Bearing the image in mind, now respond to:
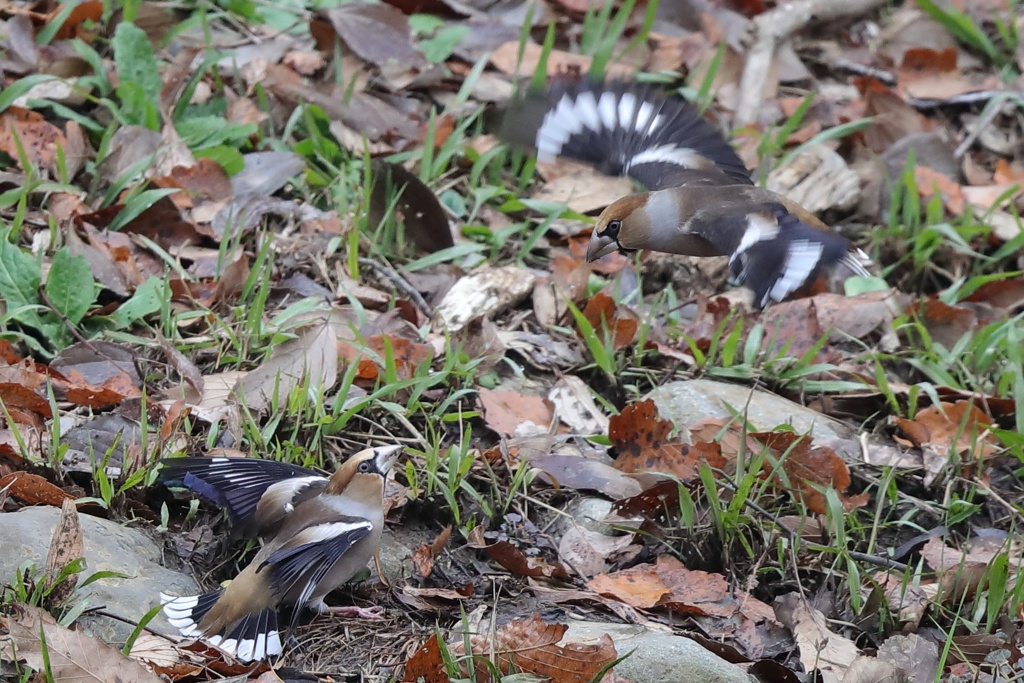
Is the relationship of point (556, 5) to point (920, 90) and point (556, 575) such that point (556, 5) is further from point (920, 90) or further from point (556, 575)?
point (556, 575)

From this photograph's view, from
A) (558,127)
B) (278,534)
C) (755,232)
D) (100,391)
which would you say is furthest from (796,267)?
(100,391)

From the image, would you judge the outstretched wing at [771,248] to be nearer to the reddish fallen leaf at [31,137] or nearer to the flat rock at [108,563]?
the flat rock at [108,563]

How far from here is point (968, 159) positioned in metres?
5.87

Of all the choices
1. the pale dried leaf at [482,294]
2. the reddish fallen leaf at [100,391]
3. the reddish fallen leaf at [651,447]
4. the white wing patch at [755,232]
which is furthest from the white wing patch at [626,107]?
the reddish fallen leaf at [100,391]

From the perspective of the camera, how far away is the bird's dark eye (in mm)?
3646

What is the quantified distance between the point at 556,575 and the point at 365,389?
3.27 ft

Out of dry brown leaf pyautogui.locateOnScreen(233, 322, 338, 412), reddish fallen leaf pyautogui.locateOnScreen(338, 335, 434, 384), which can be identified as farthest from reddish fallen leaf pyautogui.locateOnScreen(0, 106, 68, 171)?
reddish fallen leaf pyautogui.locateOnScreen(338, 335, 434, 384)

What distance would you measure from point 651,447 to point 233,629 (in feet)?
4.95

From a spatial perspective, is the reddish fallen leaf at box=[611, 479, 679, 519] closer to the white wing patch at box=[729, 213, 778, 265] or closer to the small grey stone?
the small grey stone

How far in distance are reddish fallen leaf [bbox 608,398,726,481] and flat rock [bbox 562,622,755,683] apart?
31.9 inches

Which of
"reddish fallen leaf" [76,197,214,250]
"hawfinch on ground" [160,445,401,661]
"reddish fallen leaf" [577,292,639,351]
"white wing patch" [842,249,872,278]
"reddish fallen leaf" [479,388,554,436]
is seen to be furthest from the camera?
"reddish fallen leaf" [76,197,214,250]

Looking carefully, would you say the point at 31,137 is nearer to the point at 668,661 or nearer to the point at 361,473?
the point at 361,473

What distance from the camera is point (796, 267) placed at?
3057 mm

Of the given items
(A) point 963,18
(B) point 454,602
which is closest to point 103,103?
(B) point 454,602
